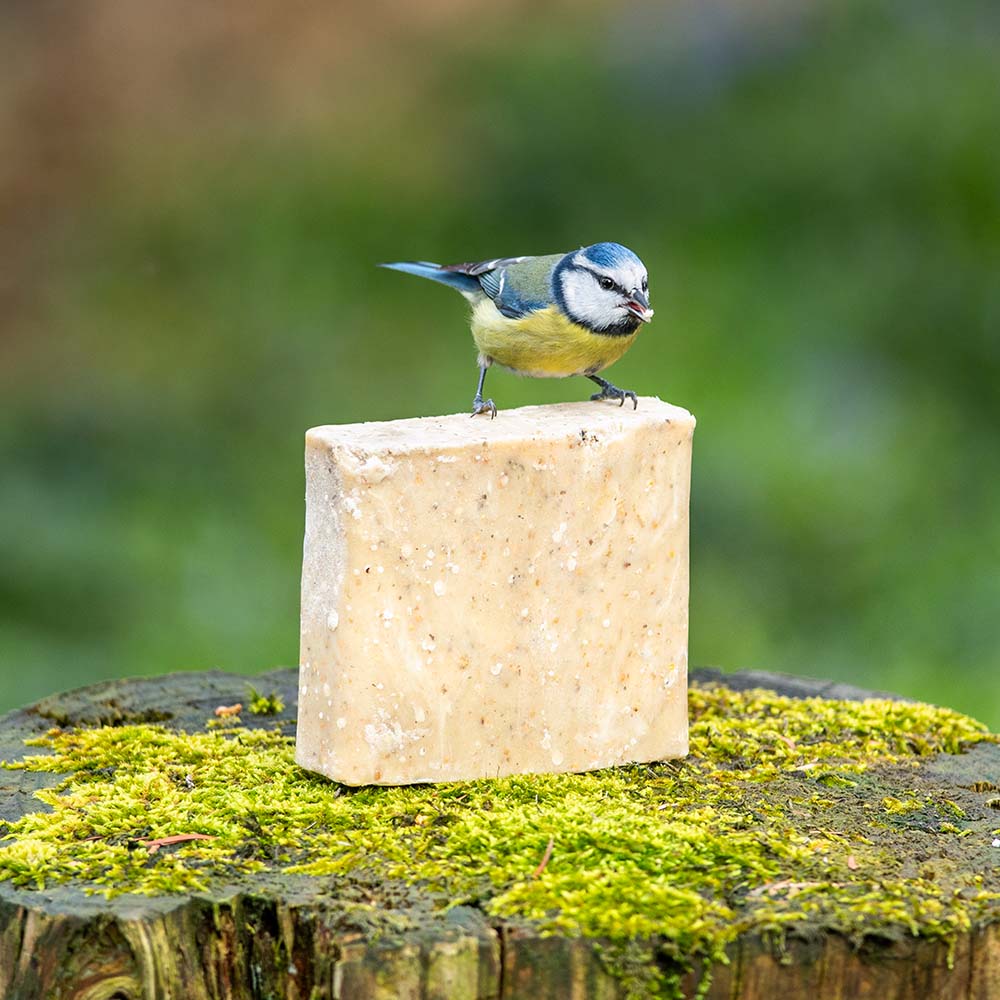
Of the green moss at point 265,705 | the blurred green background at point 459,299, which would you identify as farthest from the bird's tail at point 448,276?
the blurred green background at point 459,299

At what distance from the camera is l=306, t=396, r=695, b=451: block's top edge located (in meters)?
3.63

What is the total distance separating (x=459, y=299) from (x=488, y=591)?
5.57 meters

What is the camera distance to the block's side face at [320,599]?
365cm

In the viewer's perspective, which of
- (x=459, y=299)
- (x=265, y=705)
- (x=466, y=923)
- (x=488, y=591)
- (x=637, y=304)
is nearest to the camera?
(x=466, y=923)

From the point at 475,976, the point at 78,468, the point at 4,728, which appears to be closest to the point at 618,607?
the point at 475,976

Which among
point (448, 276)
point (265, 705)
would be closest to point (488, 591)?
point (265, 705)

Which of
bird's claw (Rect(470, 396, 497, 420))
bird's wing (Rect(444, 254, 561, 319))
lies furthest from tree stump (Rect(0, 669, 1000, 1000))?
bird's wing (Rect(444, 254, 561, 319))

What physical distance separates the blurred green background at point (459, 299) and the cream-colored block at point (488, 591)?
10.5ft

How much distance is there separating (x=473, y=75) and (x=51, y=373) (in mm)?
3106

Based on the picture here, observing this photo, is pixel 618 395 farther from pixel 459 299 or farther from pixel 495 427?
pixel 459 299

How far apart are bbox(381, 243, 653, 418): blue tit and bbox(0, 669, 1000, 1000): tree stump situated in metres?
1.21

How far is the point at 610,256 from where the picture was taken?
4090 millimetres

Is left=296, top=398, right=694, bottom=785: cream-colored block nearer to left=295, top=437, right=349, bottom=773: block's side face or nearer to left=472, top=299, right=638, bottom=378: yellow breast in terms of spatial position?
left=295, top=437, right=349, bottom=773: block's side face

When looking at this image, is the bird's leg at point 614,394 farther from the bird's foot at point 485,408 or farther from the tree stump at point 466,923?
the tree stump at point 466,923
